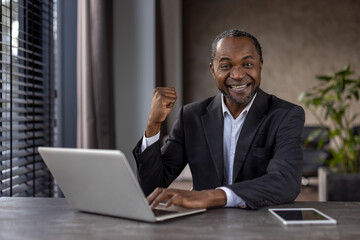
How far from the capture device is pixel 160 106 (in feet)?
5.60

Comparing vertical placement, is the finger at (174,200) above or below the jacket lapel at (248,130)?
below

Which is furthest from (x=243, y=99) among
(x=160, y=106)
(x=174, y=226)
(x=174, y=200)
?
(x=174, y=226)

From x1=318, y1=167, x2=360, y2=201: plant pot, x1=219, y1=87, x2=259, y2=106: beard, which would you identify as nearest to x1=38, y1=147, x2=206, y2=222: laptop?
x1=219, y1=87, x2=259, y2=106: beard

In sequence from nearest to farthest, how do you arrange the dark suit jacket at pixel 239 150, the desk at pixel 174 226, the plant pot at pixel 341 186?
the desk at pixel 174 226
the dark suit jacket at pixel 239 150
the plant pot at pixel 341 186

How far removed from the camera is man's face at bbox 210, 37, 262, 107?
1.80m

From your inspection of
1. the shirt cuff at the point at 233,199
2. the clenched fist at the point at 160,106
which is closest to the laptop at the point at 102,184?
the shirt cuff at the point at 233,199

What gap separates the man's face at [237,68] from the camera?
5.92ft

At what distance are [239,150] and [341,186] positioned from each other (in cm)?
206

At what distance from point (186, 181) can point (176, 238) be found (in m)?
4.35

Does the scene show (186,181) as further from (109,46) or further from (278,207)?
(278,207)

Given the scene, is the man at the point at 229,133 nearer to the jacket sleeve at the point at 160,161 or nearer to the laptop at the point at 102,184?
the jacket sleeve at the point at 160,161

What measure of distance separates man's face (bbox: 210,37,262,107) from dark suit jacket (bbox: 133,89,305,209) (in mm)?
66

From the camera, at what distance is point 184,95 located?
22.2 feet

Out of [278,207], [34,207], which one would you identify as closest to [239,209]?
[278,207]
